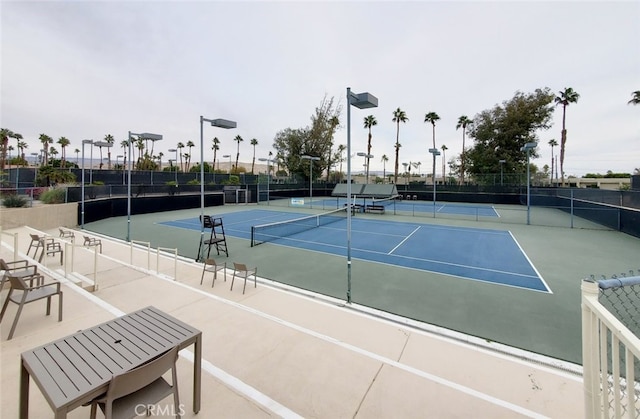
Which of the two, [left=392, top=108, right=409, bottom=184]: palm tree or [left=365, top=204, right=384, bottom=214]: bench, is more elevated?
[left=392, top=108, right=409, bottom=184]: palm tree

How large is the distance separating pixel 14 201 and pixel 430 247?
22079 mm

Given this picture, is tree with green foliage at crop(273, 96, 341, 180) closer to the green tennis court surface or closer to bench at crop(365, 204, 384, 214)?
bench at crop(365, 204, 384, 214)

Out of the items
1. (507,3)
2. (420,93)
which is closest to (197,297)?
(507,3)

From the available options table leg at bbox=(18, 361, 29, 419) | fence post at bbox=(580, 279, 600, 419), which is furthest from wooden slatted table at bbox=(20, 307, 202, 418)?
fence post at bbox=(580, 279, 600, 419)

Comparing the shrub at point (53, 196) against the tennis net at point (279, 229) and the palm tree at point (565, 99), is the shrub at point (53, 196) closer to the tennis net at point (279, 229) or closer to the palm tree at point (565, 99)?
the tennis net at point (279, 229)

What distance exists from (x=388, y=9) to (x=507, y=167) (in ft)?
130

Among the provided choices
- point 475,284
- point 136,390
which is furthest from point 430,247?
point 136,390

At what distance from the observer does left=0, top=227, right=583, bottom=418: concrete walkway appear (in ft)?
10.5

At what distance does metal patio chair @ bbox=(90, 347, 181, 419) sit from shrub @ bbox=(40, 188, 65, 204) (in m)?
21.0

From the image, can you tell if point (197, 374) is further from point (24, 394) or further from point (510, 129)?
point (510, 129)

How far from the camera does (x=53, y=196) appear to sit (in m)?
17.5

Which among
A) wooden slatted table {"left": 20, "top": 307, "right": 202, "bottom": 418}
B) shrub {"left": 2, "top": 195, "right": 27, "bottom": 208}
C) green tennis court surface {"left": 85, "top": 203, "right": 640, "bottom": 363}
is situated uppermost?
shrub {"left": 2, "top": 195, "right": 27, "bottom": 208}

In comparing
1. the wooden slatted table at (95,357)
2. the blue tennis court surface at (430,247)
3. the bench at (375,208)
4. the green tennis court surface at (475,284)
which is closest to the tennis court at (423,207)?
the bench at (375,208)

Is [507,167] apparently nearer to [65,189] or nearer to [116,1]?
[116,1]
